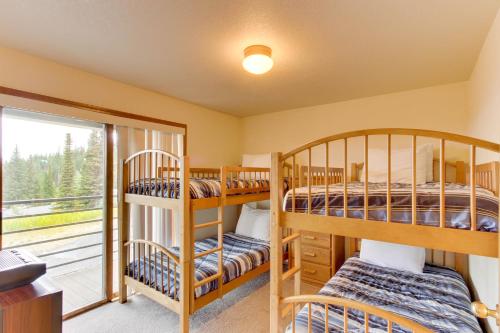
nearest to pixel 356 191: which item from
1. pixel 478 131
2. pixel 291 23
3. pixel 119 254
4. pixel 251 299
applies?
pixel 291 23

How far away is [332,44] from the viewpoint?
1.89m

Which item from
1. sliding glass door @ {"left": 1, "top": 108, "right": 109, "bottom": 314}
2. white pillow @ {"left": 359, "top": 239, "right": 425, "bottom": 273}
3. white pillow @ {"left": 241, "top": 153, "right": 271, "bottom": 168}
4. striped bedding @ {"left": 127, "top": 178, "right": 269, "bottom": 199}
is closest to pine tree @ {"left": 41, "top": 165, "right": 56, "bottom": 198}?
sliding glass door @ {"left": 1, "top": 108, "right": 109, "bottom": 314}

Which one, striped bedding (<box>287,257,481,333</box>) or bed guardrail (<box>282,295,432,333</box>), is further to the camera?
striped bedding (<box>287,257,481,333</box>)

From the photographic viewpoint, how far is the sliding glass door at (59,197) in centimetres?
216

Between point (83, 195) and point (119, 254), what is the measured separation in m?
0.72

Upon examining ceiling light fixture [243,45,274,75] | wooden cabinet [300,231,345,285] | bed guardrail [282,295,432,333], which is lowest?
wooden cabinet [300,231,345,285]

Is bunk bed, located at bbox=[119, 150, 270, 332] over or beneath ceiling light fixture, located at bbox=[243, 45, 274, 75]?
beneath

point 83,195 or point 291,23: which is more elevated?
point 291,23

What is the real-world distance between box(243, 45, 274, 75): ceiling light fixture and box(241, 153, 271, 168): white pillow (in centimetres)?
194

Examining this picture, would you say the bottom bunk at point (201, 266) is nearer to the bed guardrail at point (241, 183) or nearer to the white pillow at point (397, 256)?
the bed guardrail at point (241, 183)

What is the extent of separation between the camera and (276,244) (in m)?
1.52

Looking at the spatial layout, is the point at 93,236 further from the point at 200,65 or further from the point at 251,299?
the point at 200,65

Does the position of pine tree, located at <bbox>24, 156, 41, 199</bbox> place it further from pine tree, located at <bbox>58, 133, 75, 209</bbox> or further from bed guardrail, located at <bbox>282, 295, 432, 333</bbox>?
bed guardrail, located at <bbox>282, 295, 432, 333</bbox>

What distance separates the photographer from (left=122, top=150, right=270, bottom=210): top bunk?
2.06 meters
